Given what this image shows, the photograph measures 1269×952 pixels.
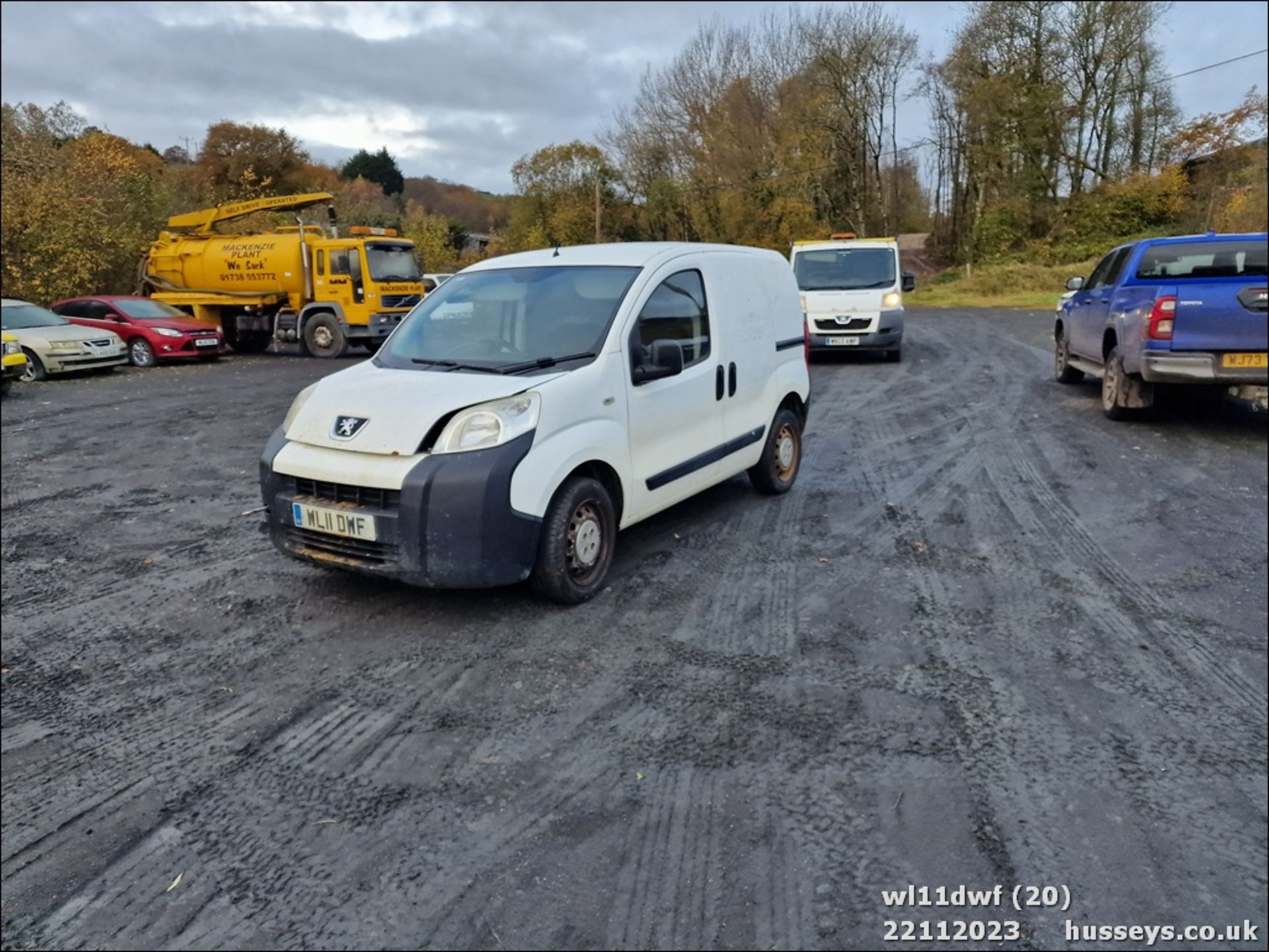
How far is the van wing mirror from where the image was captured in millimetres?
5090

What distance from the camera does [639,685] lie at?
3.80 meters

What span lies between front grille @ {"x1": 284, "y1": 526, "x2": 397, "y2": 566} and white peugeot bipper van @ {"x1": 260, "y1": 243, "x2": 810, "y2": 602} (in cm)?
1

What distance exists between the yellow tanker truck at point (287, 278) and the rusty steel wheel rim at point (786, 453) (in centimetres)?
1456

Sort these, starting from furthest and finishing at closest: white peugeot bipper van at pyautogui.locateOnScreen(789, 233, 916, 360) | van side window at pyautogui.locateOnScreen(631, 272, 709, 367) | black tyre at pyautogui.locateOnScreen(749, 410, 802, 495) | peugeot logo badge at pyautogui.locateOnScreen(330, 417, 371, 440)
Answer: white peugeot bipper van at pyautogui.locateOnScreen(789, 233, 916, 360), black tyre at pyautogui.locateOnScreen(749, 410, 802, 495), van side window at pyautogui.locateOnScreen(631, 272, 709, 367), peugeot logo badge at pyautogui.locateOnScreen(330, 417, 371, 440)

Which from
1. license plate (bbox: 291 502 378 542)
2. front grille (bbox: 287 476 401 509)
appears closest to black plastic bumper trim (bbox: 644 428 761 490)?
front grille (bbox: 287 476 401 509)

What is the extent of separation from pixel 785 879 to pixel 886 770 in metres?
0.71

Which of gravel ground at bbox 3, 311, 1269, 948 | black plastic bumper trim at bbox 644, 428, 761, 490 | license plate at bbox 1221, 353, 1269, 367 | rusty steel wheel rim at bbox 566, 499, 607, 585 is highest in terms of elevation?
license plate at bbox 1221, 353, 1269, 367

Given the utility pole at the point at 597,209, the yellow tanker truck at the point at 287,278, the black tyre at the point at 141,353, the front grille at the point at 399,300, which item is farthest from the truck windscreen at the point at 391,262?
the utility pole at the point at 597,209

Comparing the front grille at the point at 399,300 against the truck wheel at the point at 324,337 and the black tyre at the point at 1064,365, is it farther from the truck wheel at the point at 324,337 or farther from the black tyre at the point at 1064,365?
the black tyre at the point at 1064,365

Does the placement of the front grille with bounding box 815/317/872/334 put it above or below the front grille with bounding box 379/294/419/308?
below

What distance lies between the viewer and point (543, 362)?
4902 mm

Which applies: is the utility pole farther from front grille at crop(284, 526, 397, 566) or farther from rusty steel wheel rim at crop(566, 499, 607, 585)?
front grille at crop(284, 526, 397, 566)

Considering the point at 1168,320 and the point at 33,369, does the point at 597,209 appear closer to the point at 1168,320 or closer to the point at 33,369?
the point at 33,369

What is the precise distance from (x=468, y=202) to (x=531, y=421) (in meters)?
37.0
